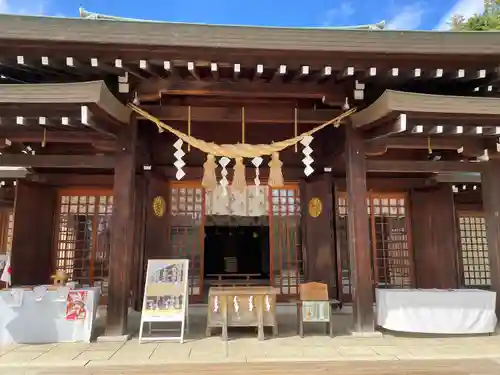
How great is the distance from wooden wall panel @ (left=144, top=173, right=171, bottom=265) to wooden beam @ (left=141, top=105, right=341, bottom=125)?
82.5 inches

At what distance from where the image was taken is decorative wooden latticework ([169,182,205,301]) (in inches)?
313

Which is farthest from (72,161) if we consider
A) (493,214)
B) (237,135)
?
(493,214)

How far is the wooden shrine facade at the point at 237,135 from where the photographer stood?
16.6 feet

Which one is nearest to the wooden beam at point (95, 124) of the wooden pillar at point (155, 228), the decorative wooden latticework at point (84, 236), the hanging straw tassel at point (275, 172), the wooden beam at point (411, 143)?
the wooden pillar at point (155, 228)

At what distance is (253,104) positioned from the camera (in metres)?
6.50

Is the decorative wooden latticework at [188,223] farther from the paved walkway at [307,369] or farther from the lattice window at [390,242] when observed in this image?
the lattice window at [390,242]

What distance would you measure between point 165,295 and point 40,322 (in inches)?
68.8

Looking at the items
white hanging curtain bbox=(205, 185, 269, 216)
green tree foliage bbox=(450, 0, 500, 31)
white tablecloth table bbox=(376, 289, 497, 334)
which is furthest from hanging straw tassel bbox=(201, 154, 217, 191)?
green tree foliage bbox=(450, 0, 500, 31)

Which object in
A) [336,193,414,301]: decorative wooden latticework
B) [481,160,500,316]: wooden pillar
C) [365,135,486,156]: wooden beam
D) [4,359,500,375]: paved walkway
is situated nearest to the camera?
[4,359,500,375]: paved walkway

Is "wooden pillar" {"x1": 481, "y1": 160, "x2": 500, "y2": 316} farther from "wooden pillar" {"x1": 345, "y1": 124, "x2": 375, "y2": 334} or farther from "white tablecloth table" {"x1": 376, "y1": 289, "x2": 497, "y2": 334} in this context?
"wooden pillar" {"x1": 345, "y1": 124, "x2": 375, "y2": 334}

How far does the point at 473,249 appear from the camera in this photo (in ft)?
35.0

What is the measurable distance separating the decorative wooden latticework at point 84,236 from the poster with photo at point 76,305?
124 inches

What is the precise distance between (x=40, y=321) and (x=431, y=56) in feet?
22.2

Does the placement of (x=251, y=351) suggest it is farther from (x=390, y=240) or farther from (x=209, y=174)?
(x=390, y=240)
